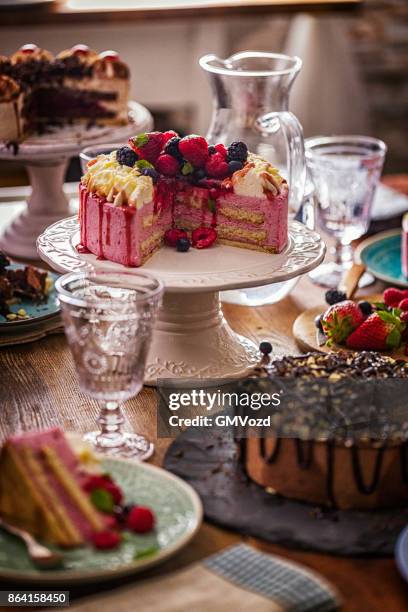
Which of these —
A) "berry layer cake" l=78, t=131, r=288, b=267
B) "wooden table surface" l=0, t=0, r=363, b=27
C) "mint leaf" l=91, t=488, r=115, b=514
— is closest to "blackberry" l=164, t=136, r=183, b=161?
"berry layer cake" l=78, t=131, r=288, b=267

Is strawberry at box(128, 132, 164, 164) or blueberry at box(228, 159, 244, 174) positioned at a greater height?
strawberry at box(128, 132, 164, 164)

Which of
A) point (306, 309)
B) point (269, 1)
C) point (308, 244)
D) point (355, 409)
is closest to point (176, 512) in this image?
point (355, 409)

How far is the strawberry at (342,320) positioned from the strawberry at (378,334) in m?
0.02

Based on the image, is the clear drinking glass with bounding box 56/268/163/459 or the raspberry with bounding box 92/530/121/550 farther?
the clear drinking glass with bounding box 56/268/163/459

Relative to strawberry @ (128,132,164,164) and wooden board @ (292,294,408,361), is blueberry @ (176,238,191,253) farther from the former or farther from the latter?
wooden board @ (292,294,408,361)

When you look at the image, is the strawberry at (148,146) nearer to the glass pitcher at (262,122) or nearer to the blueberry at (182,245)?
the blueberry at (182,245)

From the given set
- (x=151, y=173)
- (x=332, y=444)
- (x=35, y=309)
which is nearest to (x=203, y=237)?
(x=151, y=173)

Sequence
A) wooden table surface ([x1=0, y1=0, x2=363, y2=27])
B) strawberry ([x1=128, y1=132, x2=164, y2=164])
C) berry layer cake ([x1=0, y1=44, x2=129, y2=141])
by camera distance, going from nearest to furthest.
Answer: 1. strawberry ([x1=128, y1=132, x2=164, y2=164])
2. berry layer cake ([x1=0, y1=44, x2=129, y2=141])
3. wooden table surface ([x1=0, y1=0, x2=363, y2=27])

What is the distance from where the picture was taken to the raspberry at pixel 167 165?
6.30 ft

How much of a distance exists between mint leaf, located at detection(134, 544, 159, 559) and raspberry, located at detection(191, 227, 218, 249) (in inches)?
31.4

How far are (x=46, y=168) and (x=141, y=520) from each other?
1505 millimetres

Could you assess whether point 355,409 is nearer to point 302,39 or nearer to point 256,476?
point 256,476

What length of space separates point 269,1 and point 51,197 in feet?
7.85

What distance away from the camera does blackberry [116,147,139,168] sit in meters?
1.92
